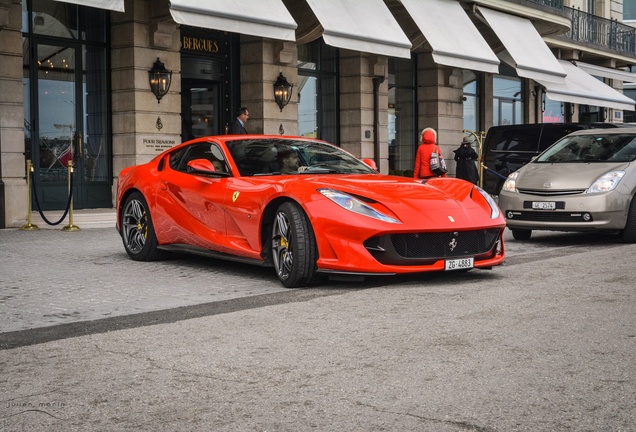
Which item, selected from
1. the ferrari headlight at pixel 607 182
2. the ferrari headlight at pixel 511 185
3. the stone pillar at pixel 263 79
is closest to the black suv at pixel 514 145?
the stone pillar at pixel 263 79

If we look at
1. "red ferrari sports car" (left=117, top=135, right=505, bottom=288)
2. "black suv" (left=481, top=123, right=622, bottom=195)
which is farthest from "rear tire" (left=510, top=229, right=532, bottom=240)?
"black suv" (left=481, top=123, right=622, bottom=195)

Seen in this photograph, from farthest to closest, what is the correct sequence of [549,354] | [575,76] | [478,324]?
[575,76]
[478,324]
[549,354]

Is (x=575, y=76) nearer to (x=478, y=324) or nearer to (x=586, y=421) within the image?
(x=478, y=324)

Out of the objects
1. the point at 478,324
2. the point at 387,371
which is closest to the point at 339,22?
the point at 478,324

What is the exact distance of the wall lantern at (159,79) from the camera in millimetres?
18797

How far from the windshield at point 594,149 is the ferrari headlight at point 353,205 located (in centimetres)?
623

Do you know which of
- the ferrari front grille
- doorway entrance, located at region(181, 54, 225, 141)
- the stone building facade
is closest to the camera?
the ferrari front grille

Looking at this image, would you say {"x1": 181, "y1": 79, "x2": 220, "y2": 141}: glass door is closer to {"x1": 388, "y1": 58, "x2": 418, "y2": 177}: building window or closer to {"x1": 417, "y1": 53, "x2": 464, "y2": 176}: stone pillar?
{"x1": 388, "y1": 58, "x2": 418, "y2": 177}: building window

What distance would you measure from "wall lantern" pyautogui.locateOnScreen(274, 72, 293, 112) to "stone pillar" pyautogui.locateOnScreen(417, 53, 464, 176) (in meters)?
6.76

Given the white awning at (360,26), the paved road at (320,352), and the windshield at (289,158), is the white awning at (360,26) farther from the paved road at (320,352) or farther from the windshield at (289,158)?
the paved road at (320,352)

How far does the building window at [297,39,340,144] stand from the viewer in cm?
2338

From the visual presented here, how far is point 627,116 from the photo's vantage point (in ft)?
151

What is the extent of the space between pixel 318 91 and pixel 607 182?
40.2 feet

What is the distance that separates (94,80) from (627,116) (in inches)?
1306
